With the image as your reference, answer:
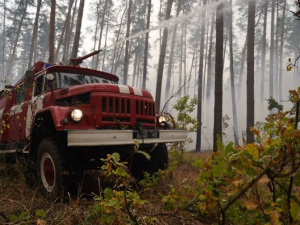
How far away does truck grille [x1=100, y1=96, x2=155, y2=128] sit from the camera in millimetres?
4035

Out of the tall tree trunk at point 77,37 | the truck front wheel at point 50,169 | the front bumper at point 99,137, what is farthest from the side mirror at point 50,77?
the tall tree trunk at point 77,37

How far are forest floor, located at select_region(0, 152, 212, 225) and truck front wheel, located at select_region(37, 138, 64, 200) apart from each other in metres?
0.15

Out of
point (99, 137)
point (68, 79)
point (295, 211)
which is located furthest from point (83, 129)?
point (295, 211)

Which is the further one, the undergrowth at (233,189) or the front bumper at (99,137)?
the front bumper at (99,137)

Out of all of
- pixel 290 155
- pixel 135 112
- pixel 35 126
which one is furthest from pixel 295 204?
pixel 35 126

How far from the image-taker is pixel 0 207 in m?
3.17

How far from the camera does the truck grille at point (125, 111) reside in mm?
4035

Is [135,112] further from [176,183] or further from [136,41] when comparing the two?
[136,41]

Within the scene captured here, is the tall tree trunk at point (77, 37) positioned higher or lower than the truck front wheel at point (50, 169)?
higher

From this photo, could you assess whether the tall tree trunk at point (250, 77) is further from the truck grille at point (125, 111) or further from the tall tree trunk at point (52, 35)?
the tall tree trunk at point (52, 35)

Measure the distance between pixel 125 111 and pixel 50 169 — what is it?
5.01ft

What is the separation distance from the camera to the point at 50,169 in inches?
157

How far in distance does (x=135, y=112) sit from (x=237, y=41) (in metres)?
49.4

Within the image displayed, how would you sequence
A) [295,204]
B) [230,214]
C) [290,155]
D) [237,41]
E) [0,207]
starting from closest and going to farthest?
1. [295,204]
2. [290,155]
3. [230,214]
4. [0,207]
5. [237,41]
